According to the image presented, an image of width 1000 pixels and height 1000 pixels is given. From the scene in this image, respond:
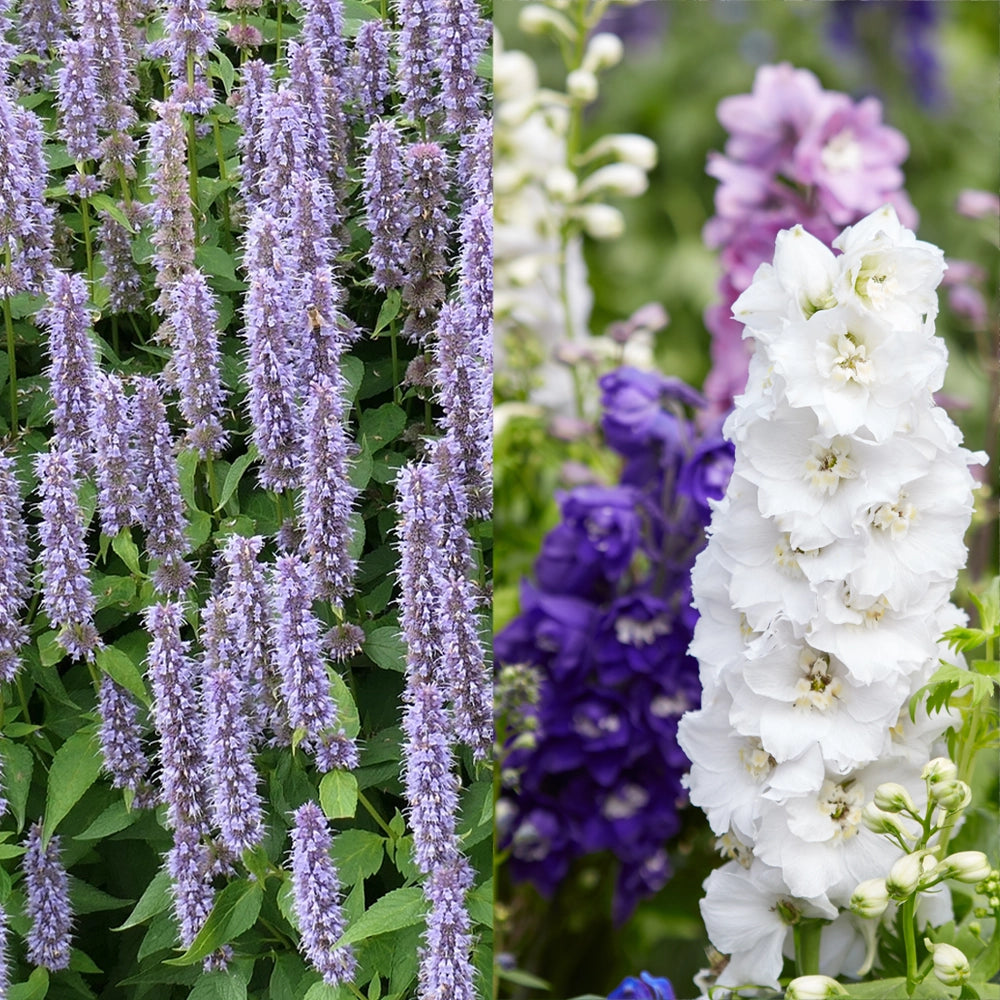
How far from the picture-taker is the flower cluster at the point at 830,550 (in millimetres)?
888

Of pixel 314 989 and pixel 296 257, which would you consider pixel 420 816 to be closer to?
pixel 314 989

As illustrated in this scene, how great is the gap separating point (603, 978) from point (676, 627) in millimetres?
407

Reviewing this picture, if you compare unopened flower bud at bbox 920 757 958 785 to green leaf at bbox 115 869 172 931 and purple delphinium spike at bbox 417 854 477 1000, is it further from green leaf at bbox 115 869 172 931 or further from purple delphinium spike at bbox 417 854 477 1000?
green leaf at bbox 115 869 172 931

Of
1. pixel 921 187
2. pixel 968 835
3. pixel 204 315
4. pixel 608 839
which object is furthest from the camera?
pixel 921 187

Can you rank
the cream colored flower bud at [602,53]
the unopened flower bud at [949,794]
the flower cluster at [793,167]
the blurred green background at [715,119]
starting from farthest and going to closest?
the blurred green background at [715,119]
the cream colored flower bud at [602,53]
the flower cluster at [793,167]
the unopened flower bud at [949,794]

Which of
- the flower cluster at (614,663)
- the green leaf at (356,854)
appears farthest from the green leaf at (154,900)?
the flower cluster at (614,663)

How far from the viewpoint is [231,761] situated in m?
1.02

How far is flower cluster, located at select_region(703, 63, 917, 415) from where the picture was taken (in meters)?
1.40

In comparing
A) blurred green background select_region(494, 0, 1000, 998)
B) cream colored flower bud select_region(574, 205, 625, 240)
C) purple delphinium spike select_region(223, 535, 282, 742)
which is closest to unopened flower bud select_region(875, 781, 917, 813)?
purple delphinium spike select_region(223, 535, 282, 742)

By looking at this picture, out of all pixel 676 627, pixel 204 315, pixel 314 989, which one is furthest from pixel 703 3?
pixel 314 989

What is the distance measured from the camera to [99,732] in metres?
1.05

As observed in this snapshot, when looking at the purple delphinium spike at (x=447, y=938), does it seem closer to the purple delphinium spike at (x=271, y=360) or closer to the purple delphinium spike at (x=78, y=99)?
the purple delphinium spike at (x=271, y=360)

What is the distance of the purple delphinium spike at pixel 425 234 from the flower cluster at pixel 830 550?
250mm

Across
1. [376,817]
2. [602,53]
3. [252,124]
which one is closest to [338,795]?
[376,817]
